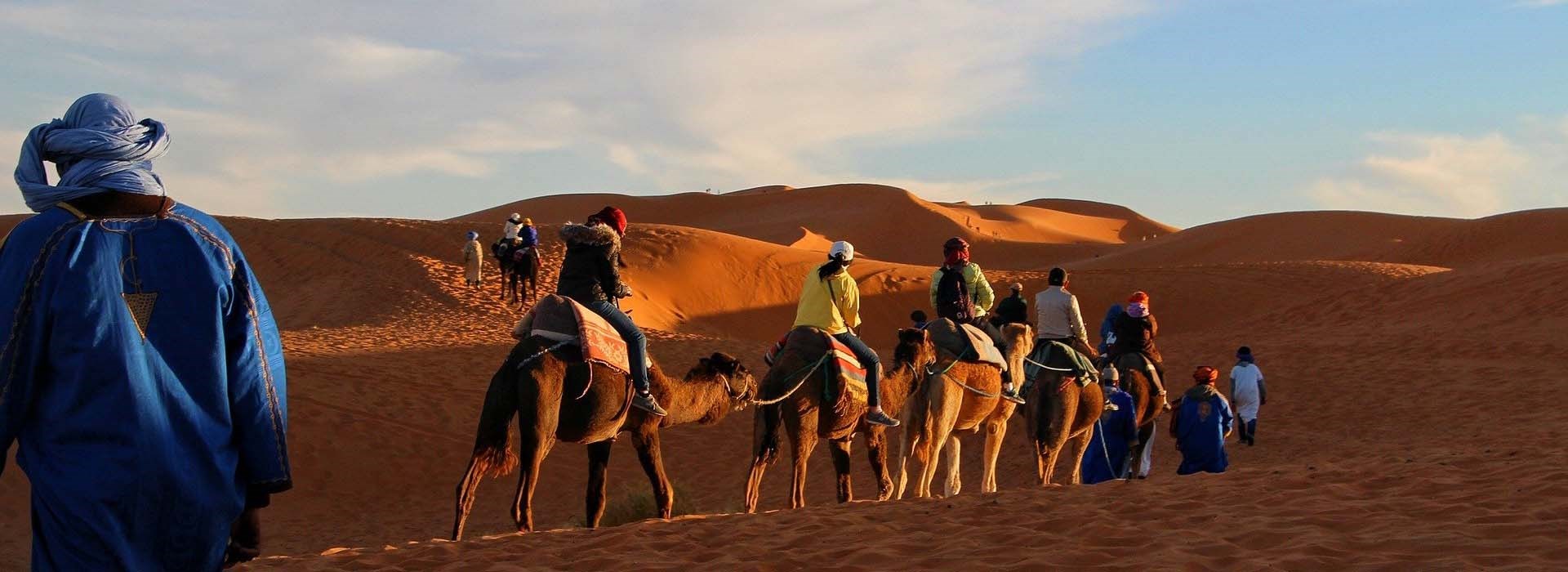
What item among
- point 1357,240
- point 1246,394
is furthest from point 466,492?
point 1357,240

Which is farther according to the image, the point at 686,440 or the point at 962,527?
the point at 686,440

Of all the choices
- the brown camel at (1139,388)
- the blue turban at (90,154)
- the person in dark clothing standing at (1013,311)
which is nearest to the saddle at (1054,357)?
the person in dark clothing standing at (1013,311)

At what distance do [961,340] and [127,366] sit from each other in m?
8.74

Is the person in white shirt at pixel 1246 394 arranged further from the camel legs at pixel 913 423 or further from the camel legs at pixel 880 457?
the camel legs at pixel 880 457

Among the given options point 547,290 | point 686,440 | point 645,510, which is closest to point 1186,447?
point 645,510

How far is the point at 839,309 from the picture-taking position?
10.7m

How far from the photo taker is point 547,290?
A: 32.2 m

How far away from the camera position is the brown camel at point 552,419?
9.01m

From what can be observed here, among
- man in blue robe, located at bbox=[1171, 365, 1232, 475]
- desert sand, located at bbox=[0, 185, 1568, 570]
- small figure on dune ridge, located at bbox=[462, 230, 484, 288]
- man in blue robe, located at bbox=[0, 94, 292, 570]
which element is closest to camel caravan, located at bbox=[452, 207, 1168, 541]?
man in blue robe, located at bbox=[1171, 365, 1232, 475]

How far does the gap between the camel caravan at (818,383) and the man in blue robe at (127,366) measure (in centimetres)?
508

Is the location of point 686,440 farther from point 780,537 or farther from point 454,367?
point 780,537

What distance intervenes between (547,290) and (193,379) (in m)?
28.8

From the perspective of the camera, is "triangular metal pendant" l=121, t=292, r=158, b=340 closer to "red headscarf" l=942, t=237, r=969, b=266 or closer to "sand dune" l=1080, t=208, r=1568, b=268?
"red headscarf" l=942, t=237, r=969, b=266

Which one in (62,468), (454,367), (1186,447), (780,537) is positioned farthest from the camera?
(454,367)
